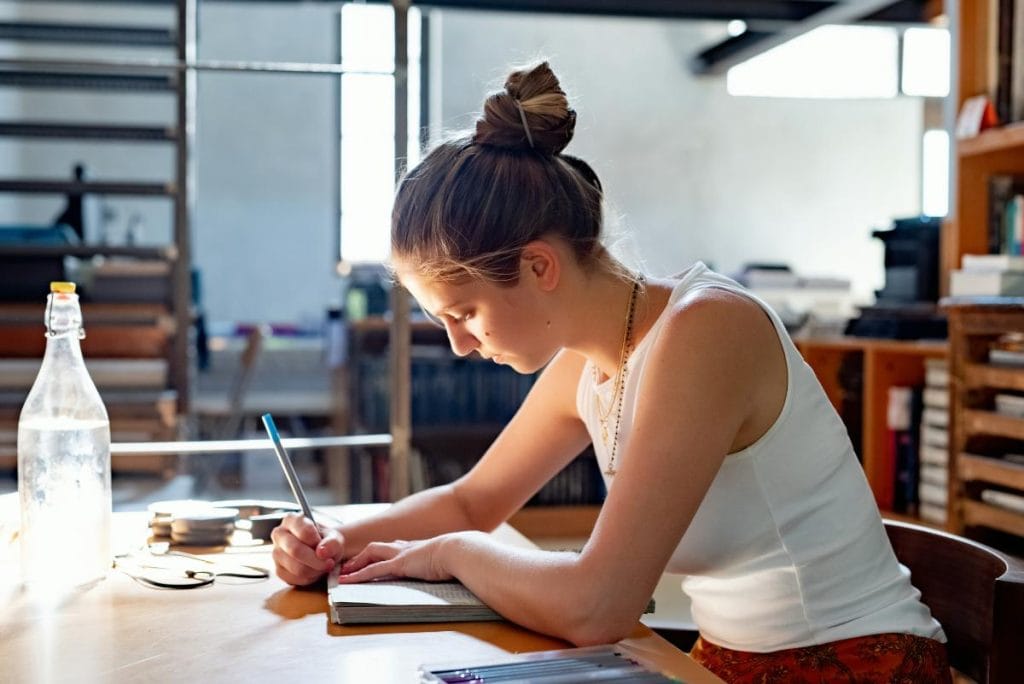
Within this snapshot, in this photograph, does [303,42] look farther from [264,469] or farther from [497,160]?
[497,160]

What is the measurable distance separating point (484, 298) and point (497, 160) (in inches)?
6.0

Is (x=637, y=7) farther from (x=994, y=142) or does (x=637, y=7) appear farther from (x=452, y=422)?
(x=994, y=142)

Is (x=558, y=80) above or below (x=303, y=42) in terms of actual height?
below

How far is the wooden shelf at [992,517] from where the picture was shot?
2.21m

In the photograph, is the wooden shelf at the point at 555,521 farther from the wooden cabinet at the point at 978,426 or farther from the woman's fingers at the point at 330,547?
the woman's fingers at the point at 330,547

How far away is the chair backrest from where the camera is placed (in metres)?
1.06

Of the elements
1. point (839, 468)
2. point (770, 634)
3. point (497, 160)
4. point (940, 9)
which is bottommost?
point (770, 634)

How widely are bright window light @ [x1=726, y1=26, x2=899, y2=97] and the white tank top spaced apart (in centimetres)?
758

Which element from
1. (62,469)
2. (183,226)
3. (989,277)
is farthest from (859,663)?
(183,226)

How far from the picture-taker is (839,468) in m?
1.26

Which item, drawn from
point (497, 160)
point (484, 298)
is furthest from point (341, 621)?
point (497, 160)

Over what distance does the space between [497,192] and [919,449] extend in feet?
8.32

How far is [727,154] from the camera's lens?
845cm

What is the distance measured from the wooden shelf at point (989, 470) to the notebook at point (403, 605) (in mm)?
1499
